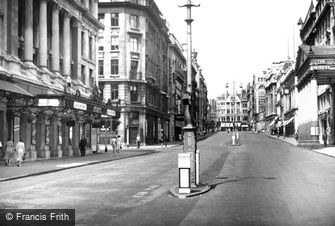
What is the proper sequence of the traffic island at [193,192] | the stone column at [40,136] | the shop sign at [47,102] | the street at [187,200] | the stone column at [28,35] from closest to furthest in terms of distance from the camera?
the street at [187,200]
the traffic island at [193,192]
the shop sign at [47,102]
the stone column at [28,35]
the stone column at [40,136]

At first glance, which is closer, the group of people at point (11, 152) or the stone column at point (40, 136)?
the group of people at point (11, 152)

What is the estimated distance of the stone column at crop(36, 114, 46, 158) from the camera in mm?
37250

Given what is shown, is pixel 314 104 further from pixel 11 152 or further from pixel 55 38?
pixel 11 152

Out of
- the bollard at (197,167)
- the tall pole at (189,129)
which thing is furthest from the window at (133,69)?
the tall pole at (189,129)

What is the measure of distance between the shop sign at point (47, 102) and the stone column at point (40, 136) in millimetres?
4982

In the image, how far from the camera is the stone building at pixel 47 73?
3250 centimetres

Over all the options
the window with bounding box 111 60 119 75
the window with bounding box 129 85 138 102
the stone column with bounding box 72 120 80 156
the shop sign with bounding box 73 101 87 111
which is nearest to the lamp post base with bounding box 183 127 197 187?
the shop sign with bounding box 73 101 87 111

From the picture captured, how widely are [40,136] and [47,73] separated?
17.4 feet

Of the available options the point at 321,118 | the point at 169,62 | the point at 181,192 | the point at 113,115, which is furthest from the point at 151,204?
the point at 169,62

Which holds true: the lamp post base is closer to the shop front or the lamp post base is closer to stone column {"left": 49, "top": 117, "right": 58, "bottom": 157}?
stone column {"left": 49, "top": 117, "right": 58, "bottom": 157}

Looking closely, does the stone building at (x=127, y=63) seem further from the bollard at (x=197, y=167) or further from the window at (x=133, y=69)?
the bollard at (x=197, y=167)

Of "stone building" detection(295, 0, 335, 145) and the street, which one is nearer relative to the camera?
the street

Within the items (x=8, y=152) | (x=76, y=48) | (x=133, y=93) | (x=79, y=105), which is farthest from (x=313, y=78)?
(x=8, y=152)

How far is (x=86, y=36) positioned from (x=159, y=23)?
35.5 metres
